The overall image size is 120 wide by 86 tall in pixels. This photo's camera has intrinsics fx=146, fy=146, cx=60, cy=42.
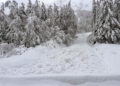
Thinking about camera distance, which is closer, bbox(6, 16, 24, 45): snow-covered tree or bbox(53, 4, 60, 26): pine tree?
bbox(6, 16, 24, 45): snow-covered tree

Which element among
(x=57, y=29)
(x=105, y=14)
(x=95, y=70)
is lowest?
(x=95, y=70)

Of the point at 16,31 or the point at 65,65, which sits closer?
the point at 65,65

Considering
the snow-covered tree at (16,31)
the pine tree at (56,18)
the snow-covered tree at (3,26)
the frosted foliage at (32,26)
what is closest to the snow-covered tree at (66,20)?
the frosted foliage at (32,26)

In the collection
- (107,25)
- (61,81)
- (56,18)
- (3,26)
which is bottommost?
(61,81)

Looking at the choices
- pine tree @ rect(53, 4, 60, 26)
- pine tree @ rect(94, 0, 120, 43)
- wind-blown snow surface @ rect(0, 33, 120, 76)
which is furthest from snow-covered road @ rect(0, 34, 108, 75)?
pine tree @ rect(53, 4, 60, 26)

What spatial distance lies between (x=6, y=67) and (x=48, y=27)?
5.04 meters

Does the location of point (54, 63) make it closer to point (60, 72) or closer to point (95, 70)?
point (60, 72)

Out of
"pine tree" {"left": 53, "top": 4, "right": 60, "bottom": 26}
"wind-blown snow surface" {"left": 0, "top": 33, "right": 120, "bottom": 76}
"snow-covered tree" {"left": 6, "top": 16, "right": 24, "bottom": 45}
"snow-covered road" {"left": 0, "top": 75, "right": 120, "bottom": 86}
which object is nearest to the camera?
"snow-covered road" {"left": 0, "top": 75, "right": 120, "bottom": 86}

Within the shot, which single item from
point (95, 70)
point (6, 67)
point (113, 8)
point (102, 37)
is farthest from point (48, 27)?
point (95, 70)

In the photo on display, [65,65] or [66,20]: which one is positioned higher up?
[66,20]

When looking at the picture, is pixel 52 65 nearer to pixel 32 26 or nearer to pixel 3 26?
pixel 32 26

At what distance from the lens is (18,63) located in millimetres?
5941

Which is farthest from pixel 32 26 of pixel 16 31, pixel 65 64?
pixel 65 64

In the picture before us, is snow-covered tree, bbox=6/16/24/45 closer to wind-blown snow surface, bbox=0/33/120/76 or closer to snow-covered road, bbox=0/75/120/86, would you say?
wind-blown snow surface, bbox=0/33/120/76
